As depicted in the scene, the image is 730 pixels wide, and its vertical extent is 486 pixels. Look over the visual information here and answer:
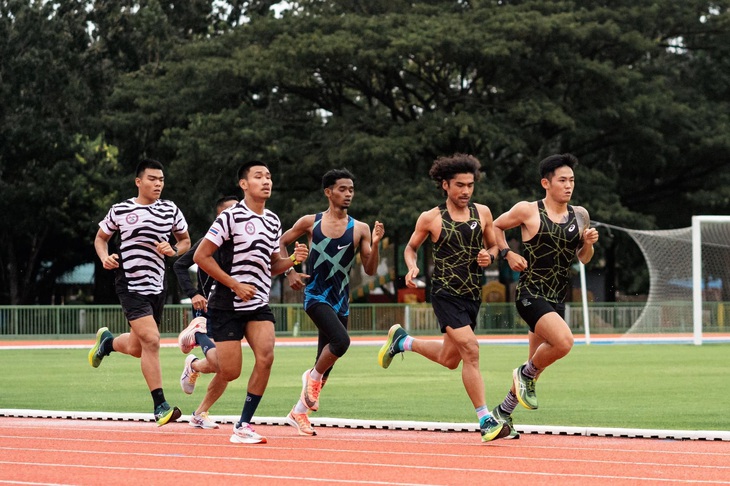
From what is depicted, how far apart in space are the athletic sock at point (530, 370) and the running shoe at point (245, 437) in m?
2.23

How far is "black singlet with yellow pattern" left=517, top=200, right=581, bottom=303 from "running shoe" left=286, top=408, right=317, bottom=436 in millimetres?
2034

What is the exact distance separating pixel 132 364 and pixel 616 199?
2290cm

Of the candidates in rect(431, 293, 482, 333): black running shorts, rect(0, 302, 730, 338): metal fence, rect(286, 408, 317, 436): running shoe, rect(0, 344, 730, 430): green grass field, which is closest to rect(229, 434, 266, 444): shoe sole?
rect(286, 408, 317, 436): running shoe

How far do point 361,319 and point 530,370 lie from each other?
104ft

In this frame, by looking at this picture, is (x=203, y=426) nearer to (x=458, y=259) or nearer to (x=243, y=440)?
(x=243, y=440)

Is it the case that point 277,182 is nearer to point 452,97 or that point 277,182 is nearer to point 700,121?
point 452,97

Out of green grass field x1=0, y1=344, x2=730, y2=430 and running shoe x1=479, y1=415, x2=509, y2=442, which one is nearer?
running shoe x1=479, y1=415, x2=509, y2=442

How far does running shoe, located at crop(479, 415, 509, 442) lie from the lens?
1031 cm

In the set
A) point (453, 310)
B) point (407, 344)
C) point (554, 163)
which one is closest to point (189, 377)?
point (407, 344)

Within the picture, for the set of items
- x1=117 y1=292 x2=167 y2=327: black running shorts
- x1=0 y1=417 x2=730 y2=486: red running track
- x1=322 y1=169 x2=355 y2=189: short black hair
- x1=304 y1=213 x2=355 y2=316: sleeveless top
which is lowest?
x1=0 y1=417 x2=730 y2=486: red running track

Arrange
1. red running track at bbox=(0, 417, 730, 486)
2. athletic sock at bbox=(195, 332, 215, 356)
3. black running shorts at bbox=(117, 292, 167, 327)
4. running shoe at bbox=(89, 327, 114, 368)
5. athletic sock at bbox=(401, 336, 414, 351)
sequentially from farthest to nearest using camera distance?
running shoe at bbox=(89, 327, 114, 368) → athletic sock at bbox=(195, 332, 215, 356) → athletic sock at bbox=(401, 336, 414, 351) → black running shorts at bbox=(117, 292, 167, 327) → red running track at bbox=(0, 417, 730, 486)

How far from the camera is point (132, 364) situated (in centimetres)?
2506

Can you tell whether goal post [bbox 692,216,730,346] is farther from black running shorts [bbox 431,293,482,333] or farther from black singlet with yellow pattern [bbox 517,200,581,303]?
black running shorts [bbox 431,293,482,333]

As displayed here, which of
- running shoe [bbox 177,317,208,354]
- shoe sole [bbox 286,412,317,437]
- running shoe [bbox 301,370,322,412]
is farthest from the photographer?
running shoe [bbox 177,317,208,354]
